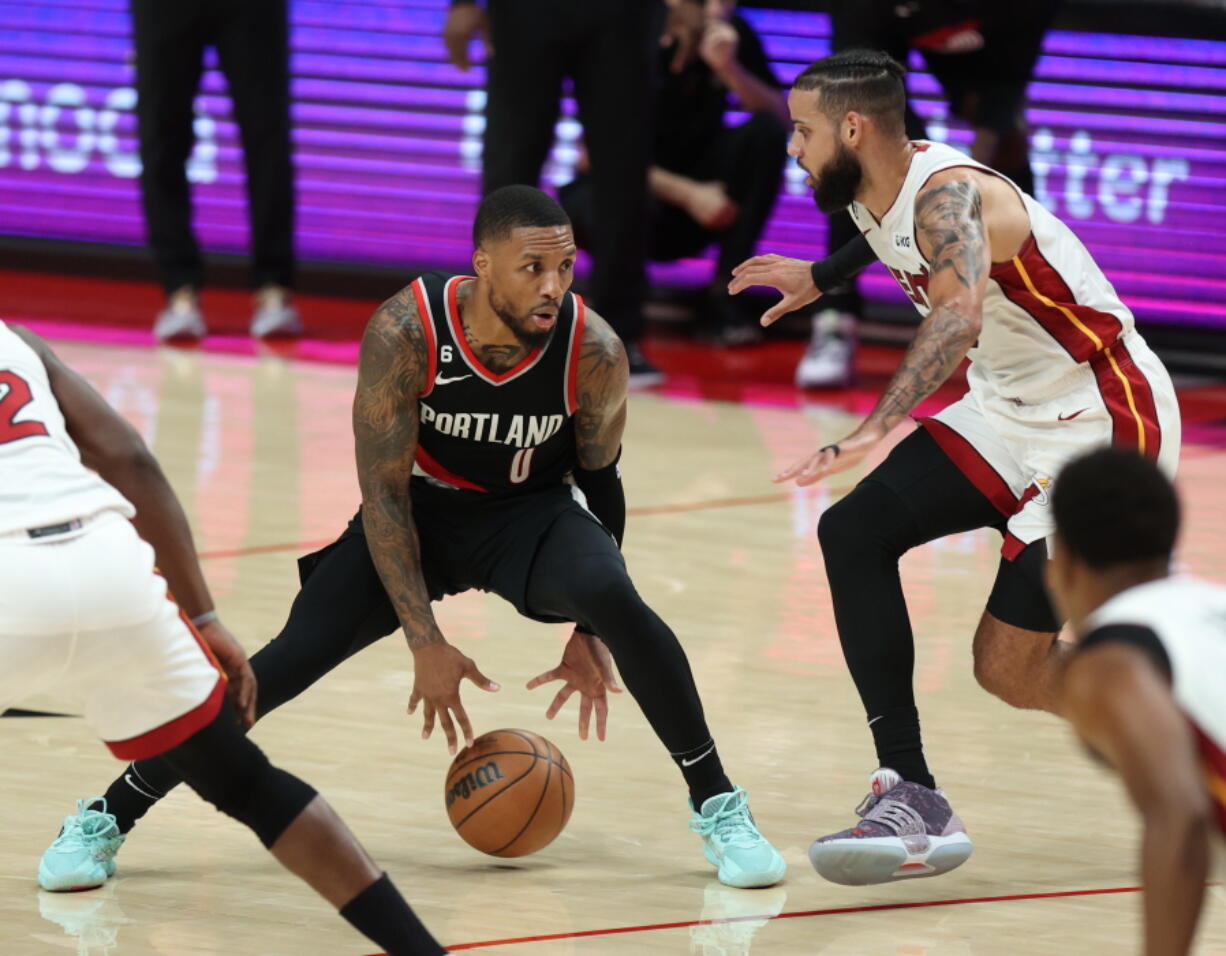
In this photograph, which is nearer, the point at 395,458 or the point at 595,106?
the point at 395,458

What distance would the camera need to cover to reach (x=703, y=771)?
14.6 feet

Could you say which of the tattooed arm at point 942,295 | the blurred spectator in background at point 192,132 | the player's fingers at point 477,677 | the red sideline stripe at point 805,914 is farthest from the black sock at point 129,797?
the blurred spectator in background at point 192,132

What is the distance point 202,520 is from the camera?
7.58 m

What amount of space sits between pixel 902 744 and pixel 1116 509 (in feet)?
5.88

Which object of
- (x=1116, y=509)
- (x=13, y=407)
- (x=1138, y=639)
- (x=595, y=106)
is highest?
(x=1116, y=509)

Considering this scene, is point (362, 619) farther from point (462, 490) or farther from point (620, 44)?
point (620, 44)

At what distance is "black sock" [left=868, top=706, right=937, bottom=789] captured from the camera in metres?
4.57

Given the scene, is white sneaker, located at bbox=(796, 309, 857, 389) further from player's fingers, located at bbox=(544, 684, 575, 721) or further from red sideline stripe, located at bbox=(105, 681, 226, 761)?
red sideline stripe, located at bbox=(105, 681, 226, 761)

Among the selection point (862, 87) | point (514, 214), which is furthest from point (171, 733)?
point (862, 87)

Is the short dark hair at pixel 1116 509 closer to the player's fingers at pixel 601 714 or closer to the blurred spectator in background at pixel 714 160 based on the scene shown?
the player's fingers at pixel 601 714

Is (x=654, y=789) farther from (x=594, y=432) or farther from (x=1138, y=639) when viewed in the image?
(x=1138, y=639)

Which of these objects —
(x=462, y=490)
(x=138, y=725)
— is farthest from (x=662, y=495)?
(x=138, y=725)

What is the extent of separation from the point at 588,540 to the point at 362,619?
1.72 feet

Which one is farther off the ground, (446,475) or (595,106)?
(446,475)
